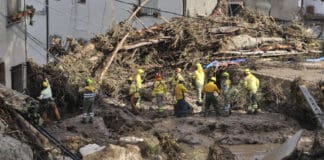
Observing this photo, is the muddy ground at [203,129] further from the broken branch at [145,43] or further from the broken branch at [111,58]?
the broken branch at [145,43]

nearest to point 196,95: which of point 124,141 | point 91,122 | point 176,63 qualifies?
point 176,63

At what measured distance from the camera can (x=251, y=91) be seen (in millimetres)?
17312

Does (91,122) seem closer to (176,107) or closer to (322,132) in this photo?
(176,107)

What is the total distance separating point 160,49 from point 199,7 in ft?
24.4

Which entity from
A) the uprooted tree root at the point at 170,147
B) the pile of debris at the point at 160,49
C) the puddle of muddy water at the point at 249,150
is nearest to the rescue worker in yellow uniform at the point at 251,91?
the puddle of muddy water at the point at 249,150

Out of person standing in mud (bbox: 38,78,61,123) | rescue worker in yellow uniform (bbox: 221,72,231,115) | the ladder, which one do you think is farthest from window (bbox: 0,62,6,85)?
the ladder

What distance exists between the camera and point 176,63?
2188 cm

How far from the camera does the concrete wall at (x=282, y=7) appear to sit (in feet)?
107

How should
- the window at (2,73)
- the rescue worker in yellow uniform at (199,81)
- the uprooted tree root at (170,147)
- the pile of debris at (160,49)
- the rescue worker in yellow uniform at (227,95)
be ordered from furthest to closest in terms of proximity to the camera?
the pile of debris at (160,49), the rescue worker in yellow uniform at (199,81), the rescue worker in yellow uniform at (227,95), the window at (2,73), the uprooted tree root at (170,147)

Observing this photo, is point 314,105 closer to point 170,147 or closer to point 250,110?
point 250,110

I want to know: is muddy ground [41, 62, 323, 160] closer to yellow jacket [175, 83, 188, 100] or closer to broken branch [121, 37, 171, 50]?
yellow jacket [175, 83, 188, 100]

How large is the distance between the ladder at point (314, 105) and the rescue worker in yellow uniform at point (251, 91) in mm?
1408

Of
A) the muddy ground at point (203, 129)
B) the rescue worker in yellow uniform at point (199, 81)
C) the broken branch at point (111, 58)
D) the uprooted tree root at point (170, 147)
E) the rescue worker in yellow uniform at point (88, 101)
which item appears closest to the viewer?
the uprooted tree root at point (170, 147)

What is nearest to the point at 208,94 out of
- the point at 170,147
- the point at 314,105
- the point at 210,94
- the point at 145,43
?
the point at 210,94
